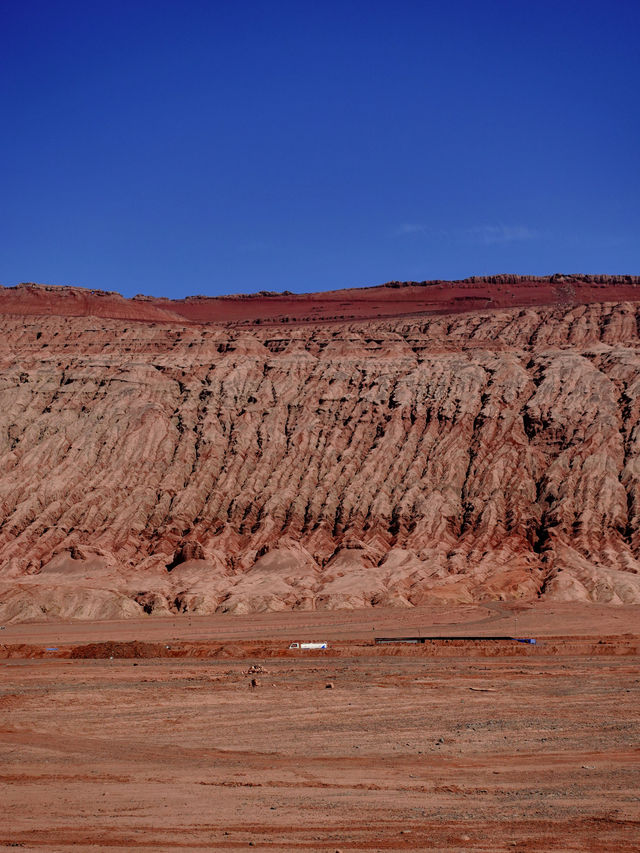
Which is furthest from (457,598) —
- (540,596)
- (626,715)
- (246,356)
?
(246,356)

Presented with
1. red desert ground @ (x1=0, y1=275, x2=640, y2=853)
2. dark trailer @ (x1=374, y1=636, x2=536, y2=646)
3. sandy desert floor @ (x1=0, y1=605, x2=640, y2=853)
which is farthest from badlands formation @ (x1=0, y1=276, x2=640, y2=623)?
sandy desert floor @ (x1=0, y1=605, x2=640, y2=853)

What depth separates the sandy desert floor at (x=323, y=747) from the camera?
60.6 feet

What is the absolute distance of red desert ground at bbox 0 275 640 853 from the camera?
2114 cm

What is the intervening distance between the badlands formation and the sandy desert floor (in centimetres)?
1911

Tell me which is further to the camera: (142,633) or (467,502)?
(467,502)

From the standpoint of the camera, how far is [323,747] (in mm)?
26594

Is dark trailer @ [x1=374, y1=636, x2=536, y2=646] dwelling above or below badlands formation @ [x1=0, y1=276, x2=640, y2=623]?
below

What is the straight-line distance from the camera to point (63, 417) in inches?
3730

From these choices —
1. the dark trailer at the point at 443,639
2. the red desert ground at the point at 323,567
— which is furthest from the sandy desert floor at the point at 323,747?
the dark trailer at the point at 443,639

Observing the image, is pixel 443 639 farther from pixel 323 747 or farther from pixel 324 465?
pixel 324 465

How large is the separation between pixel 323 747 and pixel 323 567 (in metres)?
49.9

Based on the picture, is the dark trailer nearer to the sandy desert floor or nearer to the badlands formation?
the sandy desert floor

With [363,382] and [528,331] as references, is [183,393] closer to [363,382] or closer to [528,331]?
[363,382]

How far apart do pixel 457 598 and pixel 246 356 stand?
43185 millimetres
